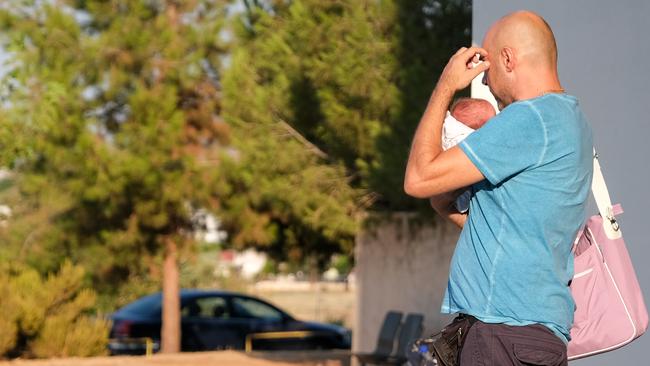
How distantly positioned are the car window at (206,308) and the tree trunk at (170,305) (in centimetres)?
39

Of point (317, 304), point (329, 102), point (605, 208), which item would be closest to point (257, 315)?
point (329, 102)

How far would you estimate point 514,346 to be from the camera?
2896mm

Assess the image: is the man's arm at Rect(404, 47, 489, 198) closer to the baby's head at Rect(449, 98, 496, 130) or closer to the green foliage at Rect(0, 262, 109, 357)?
the baby's head at Rect(449, 98, 496, 130)

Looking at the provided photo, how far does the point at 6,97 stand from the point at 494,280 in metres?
A: 9.43

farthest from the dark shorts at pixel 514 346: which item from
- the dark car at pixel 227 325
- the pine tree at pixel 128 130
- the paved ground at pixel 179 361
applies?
the dark car at pixel 227 325

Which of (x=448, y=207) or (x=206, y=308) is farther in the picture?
(x=206, y=308)

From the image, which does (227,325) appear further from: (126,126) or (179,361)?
(126,126)

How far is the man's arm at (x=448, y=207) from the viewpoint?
3.29 m

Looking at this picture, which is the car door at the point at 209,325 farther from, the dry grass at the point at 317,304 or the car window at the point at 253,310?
the dry grass at the point at 317,304

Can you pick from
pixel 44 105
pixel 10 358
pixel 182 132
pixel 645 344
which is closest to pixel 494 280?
pixel 645 344

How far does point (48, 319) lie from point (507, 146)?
12.9 m

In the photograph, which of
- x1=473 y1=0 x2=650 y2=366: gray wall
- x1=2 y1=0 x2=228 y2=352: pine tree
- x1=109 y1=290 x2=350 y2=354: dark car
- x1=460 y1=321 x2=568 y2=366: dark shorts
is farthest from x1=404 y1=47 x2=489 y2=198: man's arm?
x1=109 y1=290 x2=350 y2=354: dark car

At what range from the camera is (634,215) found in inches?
199

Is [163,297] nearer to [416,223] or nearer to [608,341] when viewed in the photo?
[416,223]
